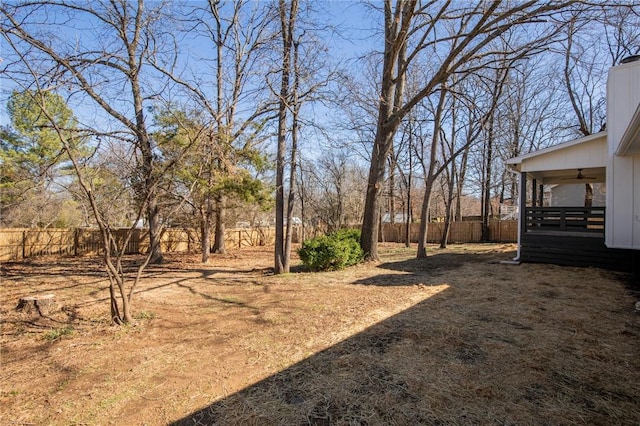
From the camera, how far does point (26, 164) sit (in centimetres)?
1424

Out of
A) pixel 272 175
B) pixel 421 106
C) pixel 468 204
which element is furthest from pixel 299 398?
pixel 468 204

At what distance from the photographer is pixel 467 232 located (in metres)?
20.0

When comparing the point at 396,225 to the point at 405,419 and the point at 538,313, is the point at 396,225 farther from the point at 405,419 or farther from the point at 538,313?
the point at 405,419

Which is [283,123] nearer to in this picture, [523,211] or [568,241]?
[523,211]

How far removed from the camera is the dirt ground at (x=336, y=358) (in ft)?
7.62

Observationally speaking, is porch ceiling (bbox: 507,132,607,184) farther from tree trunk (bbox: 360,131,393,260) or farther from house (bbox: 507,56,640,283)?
tree trunk (bbox: 360,131,393,260)

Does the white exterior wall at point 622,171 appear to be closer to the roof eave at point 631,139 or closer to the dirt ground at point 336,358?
the roof eave at point 631,139

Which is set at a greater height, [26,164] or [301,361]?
[26,164]

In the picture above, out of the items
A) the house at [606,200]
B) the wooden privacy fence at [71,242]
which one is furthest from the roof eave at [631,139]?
the wooden privacy fence at [71,242]

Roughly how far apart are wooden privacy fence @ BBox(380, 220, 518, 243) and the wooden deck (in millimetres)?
10274

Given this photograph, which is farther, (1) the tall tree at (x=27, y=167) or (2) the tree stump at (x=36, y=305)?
(1) the tall tree at (x=27, y=167)

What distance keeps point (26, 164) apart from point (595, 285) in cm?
1974

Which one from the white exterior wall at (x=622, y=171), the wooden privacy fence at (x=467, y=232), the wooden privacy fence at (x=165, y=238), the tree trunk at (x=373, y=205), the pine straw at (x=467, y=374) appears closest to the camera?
the pine straw at (x=467, y=374)

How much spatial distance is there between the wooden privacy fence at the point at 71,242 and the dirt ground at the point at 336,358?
8.42 m
